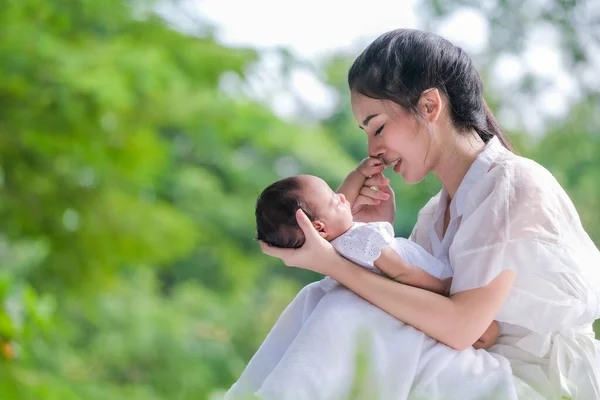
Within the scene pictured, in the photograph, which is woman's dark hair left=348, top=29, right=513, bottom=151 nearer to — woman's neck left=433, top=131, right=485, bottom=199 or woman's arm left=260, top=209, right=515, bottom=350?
woman's neck left=433, top=131, right=485, bottom=199

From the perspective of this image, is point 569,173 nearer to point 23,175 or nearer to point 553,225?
point 23,175

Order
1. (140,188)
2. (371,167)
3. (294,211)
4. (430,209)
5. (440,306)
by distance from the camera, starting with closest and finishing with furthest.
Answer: (440,306)
(294,211)
(371,167)
(430,209)
(140,188)

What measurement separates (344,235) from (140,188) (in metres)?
3.68

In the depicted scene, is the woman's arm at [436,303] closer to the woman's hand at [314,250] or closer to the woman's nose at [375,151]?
the woman's hand at [314,250]

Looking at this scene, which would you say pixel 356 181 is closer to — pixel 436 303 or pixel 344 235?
pixel 344 235

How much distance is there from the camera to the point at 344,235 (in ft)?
4.31

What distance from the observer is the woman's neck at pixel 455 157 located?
1.38 meters

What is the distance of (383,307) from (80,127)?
265cm

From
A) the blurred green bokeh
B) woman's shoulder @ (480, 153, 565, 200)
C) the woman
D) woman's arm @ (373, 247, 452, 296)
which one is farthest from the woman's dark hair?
the blurred green bokeh

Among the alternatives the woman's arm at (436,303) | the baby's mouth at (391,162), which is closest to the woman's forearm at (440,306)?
the woman's arm at (436,303)

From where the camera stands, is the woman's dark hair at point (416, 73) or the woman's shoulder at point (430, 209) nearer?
the woman's dark hair at point (416, 73)

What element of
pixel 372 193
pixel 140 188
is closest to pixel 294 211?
pixel 372 193

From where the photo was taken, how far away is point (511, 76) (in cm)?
609

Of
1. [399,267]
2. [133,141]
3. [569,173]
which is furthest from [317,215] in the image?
[569,173]
